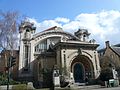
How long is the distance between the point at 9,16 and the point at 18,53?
1150 cm

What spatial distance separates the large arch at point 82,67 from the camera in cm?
3491

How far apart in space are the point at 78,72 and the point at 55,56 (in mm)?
5443

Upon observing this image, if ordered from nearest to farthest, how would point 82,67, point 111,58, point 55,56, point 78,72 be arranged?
1. point 78,72
2. point 55,56
3. point 82,67
4. point 111,58

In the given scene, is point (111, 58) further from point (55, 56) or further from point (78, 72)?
point (55, 56)

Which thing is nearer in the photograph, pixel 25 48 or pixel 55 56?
pixel 55 56

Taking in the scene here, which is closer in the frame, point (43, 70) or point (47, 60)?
point (43, 70)

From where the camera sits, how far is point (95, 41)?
36812mm

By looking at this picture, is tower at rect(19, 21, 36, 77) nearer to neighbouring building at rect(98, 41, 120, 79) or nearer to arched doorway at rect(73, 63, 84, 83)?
arched doorway at rect(73, 63, 84, 83)

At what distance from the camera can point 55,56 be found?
117 feet

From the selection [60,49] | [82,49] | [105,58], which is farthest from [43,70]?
[105,58]

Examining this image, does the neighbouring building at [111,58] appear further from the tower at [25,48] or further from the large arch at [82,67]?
the tower at [25,48]

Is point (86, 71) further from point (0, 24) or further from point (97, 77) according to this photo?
point (0, 24)

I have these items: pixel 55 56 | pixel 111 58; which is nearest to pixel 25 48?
pixel 55 56

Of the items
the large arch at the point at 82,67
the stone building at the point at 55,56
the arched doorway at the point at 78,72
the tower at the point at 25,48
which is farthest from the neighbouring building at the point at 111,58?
the tower at the point at 25,48
